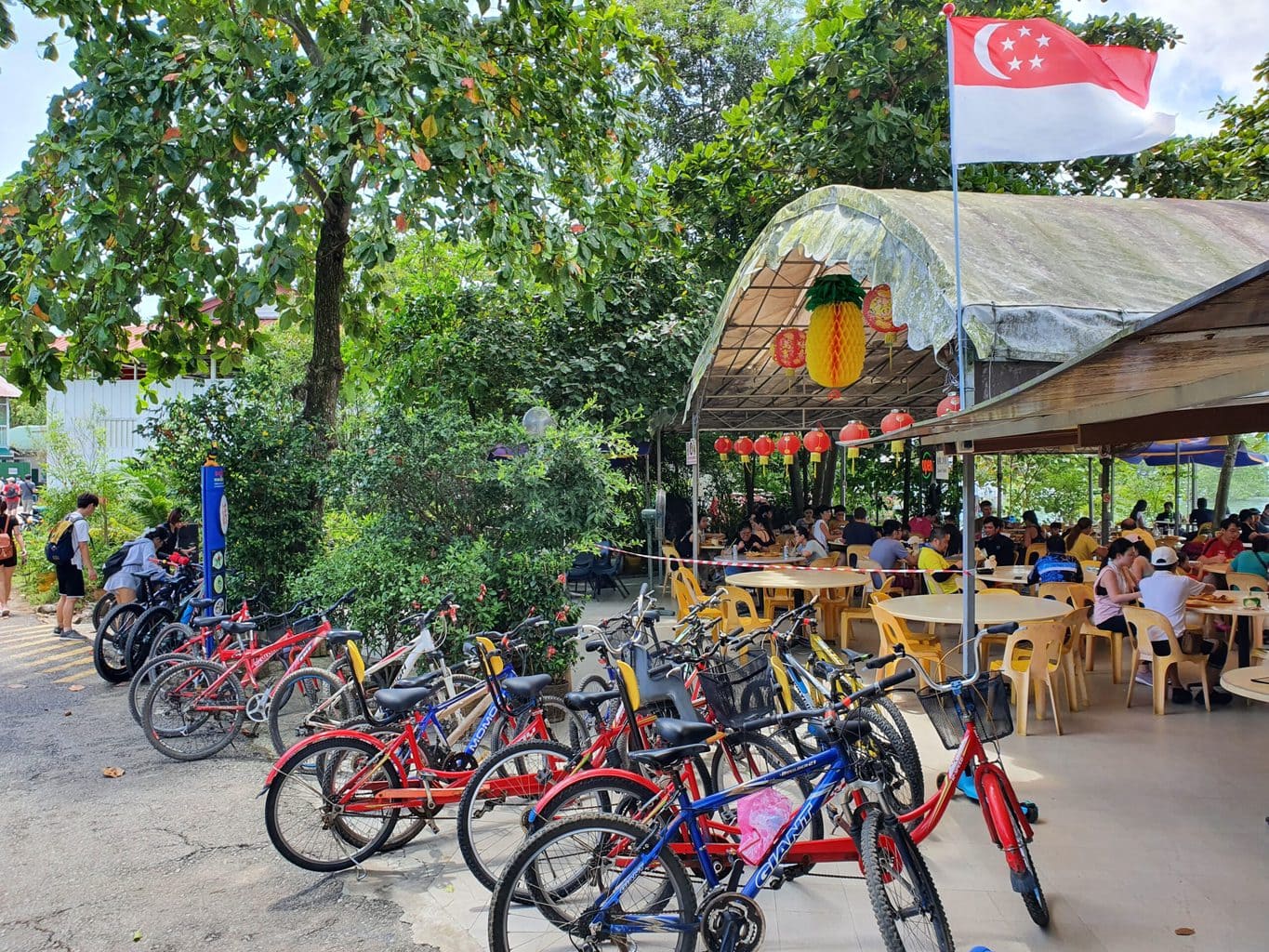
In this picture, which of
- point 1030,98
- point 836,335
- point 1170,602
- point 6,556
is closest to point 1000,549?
point 1170,602

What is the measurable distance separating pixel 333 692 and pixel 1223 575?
9444 mm

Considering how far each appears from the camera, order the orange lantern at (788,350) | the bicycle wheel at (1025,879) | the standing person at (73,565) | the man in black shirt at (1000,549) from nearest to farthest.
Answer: the bicycle wheel at (1025,879) → the orange lantern at (788,350) → the standing person at (73,565) → the man in black shirt at (1000,549)

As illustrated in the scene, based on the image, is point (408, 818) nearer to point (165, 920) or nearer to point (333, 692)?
point (165, 920)

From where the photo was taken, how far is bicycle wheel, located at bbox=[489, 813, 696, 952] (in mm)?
3045

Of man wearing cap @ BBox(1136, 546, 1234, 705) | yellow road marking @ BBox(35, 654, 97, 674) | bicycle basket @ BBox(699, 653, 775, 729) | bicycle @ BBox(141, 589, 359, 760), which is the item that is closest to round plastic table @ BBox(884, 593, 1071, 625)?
man wearing cap @ BBox(1136, 546, 1234, 705)

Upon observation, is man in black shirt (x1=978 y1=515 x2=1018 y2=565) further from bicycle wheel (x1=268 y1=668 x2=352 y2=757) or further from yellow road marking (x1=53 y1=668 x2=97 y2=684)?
Answer: yellow road marking (x1=53 y1=668 x2=97 y2=684)

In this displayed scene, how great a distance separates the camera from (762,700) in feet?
14.0

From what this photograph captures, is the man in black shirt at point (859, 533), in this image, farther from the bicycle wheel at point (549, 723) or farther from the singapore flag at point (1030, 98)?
the bicycle wheel at point (549, 723)

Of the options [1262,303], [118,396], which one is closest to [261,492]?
[1262,303]

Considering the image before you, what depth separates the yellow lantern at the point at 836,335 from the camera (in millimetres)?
6961

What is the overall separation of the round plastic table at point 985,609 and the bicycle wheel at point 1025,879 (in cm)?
270

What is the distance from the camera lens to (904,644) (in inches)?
255

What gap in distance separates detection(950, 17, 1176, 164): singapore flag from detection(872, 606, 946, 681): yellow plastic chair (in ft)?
10.3

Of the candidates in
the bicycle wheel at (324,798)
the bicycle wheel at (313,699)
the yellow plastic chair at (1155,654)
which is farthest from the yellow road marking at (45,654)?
the yellow plastic chair at (1155,654)
